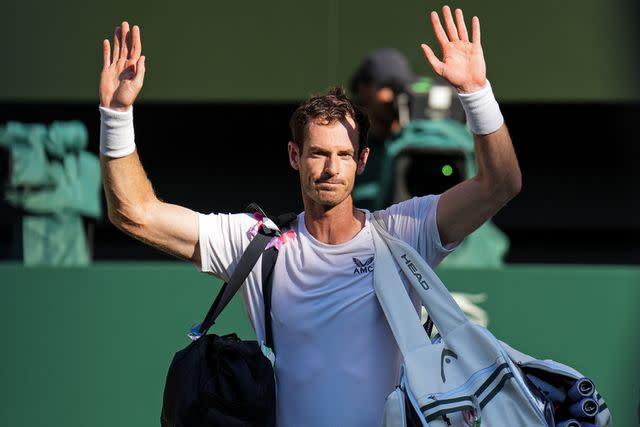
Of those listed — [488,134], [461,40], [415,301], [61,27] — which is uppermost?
[61,27]

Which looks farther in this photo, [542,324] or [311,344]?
[542,324]

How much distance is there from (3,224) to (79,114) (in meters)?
1.21

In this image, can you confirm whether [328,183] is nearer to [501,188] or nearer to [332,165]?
[332,165]

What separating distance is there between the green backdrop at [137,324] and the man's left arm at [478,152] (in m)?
2.13

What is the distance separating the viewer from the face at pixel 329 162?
10.6ft

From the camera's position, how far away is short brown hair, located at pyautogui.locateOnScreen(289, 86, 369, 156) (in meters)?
3.30

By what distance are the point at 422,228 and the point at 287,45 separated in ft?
15.7

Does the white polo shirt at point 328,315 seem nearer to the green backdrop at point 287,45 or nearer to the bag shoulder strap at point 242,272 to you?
the bag shoulder strap at point 242,272

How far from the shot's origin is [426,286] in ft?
10.2

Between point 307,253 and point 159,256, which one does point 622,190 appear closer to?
point 159,256

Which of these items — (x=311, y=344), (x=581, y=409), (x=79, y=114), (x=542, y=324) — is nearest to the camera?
(x=581, y=409)

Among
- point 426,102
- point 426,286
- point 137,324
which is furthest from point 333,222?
point 426,102

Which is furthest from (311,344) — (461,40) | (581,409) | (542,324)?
(542,324)

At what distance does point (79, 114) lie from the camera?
29.3ft
